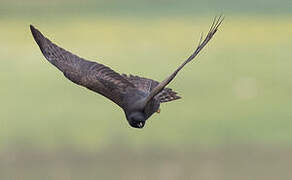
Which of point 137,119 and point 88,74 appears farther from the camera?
point 88,74

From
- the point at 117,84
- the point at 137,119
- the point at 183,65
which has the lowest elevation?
the point at 137,119

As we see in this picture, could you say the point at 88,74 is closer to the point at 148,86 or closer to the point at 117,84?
the point at 117,84

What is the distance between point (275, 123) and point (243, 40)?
265cm

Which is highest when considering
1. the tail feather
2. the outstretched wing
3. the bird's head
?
the outstretched wing

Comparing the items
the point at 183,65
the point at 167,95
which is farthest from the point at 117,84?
the point at 183,65

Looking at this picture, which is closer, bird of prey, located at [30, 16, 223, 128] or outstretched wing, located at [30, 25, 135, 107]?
bird of prey, located at [30, 16, 223, 128]

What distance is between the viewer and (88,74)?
6102 millimetres

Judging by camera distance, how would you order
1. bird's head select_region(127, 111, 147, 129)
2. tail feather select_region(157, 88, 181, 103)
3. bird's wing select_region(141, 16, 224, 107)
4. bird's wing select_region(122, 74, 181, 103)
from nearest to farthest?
bird's wing select_region(141, 16, 224, 107) → bird's head select_region(127, 111, 147, 129) → bird's wing select_region(122, 74, 181, 103) → tail feather select_region(157, 88, 181, 103)

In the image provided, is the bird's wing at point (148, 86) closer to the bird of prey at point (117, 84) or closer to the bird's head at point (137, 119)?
the bird of prey at point (117, 84)

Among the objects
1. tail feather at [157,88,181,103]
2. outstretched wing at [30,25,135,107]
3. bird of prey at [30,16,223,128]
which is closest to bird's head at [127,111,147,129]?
bird of prey at [30,16,223,128]

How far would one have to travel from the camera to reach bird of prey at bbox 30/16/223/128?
552cm

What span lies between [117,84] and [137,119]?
0.52m

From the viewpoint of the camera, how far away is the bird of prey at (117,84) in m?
5.52

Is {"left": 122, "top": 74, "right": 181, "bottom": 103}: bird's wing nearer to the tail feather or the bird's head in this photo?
the tail feather
